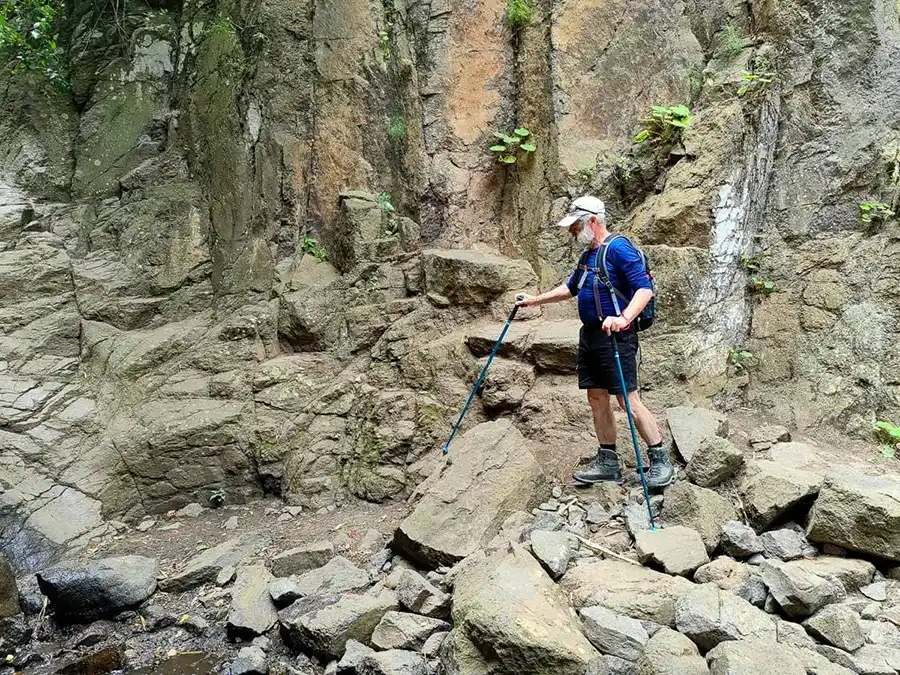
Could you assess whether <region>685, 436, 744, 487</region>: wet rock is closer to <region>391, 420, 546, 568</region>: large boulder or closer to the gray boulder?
<region>391, 420, 546, 568</region>: large boulder

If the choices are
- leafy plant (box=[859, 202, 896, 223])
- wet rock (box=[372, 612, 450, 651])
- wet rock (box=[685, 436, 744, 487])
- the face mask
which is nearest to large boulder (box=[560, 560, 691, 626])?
wet rock (box=[372, 612, 450, 651])

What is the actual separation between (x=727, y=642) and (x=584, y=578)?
3.58 feet

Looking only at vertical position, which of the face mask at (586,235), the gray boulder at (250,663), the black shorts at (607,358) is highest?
the face mask at (586,235)

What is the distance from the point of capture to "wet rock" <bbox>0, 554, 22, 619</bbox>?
214 inches

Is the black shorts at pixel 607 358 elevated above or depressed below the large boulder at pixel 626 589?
above

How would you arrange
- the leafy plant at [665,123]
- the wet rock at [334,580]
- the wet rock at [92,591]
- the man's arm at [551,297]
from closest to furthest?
the wet rock at [334,580] < the man's arm at [551,297] < the wet rock at [92,591] < the leafy plant at [665,123]

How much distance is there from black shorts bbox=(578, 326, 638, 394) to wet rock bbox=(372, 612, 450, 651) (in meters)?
2.21

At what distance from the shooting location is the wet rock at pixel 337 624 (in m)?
4.55

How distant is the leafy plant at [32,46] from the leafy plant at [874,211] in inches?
424

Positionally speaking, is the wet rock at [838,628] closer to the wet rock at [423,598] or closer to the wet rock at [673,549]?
the wet rock at [673,549]

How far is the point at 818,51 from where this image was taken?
7.00m

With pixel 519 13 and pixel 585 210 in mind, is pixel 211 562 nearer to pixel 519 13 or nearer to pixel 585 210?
pixel 585 210

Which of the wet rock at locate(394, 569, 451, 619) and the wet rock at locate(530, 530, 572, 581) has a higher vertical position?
the wet rock at locate(530, 530, 572, 581)

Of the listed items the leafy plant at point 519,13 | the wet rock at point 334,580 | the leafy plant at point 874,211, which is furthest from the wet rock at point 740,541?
the leafy plant at point 519,13
